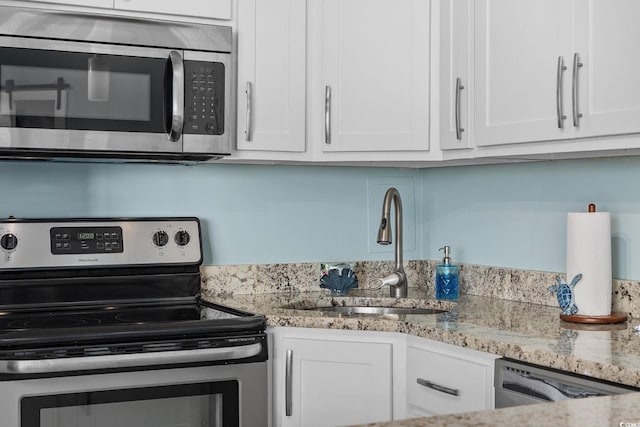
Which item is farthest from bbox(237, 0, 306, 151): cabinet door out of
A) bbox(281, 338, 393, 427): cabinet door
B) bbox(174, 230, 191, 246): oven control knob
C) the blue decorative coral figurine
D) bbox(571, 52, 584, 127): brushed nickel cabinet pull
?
bbox(571, 52, 584, 127): brushed nickel cabinet pull

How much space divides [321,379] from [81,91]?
3.68 feet

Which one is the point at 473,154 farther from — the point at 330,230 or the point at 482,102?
the point at 330,230

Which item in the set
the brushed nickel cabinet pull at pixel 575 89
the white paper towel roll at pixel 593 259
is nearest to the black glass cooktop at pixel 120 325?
the white paper towel roll at pixel 593 259

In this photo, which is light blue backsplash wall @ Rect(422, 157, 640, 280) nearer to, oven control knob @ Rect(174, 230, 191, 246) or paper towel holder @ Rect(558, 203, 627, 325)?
paper towel holder @ Rect(558, 203, 627, 325)

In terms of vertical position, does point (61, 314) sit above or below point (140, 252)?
below

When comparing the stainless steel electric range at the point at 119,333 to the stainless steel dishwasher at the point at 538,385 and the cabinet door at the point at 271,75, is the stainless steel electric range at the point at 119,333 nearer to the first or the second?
the cabinet door at the point at 271,75

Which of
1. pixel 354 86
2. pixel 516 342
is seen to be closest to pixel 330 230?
pixel 354 86

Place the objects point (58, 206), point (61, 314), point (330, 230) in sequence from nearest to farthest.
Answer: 1. point (61, 314)
2. point (58, 206)
3. point (330, 230)

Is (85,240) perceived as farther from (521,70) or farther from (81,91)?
(521,70)

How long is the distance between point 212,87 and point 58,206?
2.23 feet

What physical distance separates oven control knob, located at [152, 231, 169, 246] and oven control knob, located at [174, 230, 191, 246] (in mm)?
35

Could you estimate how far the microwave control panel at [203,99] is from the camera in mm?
2553

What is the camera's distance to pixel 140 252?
2.75 metres

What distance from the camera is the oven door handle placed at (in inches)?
79.7
